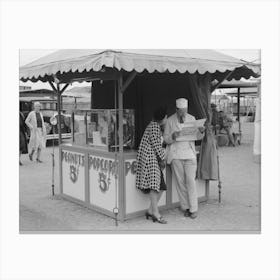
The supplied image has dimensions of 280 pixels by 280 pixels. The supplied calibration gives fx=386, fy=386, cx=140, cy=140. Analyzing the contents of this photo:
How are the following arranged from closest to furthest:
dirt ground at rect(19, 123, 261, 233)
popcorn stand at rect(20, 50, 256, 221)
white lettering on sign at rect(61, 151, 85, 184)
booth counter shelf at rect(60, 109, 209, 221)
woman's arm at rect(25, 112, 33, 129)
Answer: popcorn stand at rect(20, 50, 256, 221) → dirt ground at rect(19, 123, 261, 233) → booth counter shelf at rect(60, 109, 209, 221) → white lettering on sign at rect(61, 151, 85, 184) → woman's arm at rect(25, 112, 33, 129)

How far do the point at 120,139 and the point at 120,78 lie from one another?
778 millimetres

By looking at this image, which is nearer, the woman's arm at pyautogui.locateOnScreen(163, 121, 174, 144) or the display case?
the woman's arm at pyautogui.locateOnScreen(163, 121, 174, 144)

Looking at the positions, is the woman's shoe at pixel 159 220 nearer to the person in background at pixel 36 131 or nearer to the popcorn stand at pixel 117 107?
the popcorn stand at pixel 117 107

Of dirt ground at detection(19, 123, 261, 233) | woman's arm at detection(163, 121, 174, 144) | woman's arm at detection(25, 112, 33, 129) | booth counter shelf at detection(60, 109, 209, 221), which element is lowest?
dirt ground at detection(19, 123, 261, 233)

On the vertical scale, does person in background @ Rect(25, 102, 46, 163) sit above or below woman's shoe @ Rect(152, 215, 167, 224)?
above

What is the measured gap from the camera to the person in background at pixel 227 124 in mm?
12492

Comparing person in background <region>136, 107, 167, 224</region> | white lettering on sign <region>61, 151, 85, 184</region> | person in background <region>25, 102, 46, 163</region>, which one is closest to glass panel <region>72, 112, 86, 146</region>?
white lettering on sign <region>61, 151, 85, 184</region>

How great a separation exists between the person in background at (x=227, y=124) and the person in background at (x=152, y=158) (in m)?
7.88

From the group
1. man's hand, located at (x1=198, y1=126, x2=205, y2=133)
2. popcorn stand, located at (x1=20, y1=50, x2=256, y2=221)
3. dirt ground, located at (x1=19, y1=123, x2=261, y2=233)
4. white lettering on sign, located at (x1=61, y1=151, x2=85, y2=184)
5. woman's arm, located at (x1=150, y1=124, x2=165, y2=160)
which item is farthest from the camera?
white lettering on sign, located at (x1=61, y1=151, x2=85, y2=184)

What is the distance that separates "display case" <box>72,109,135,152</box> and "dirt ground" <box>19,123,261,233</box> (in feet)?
3.26

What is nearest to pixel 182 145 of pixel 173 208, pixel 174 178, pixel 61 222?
pixel 174 178

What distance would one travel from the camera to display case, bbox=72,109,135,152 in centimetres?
526

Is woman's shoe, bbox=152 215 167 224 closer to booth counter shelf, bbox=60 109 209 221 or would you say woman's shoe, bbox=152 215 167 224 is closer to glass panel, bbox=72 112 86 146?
booth counter shelf, bbox=60 109 209 221

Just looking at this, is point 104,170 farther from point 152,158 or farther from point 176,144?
point 176,144
